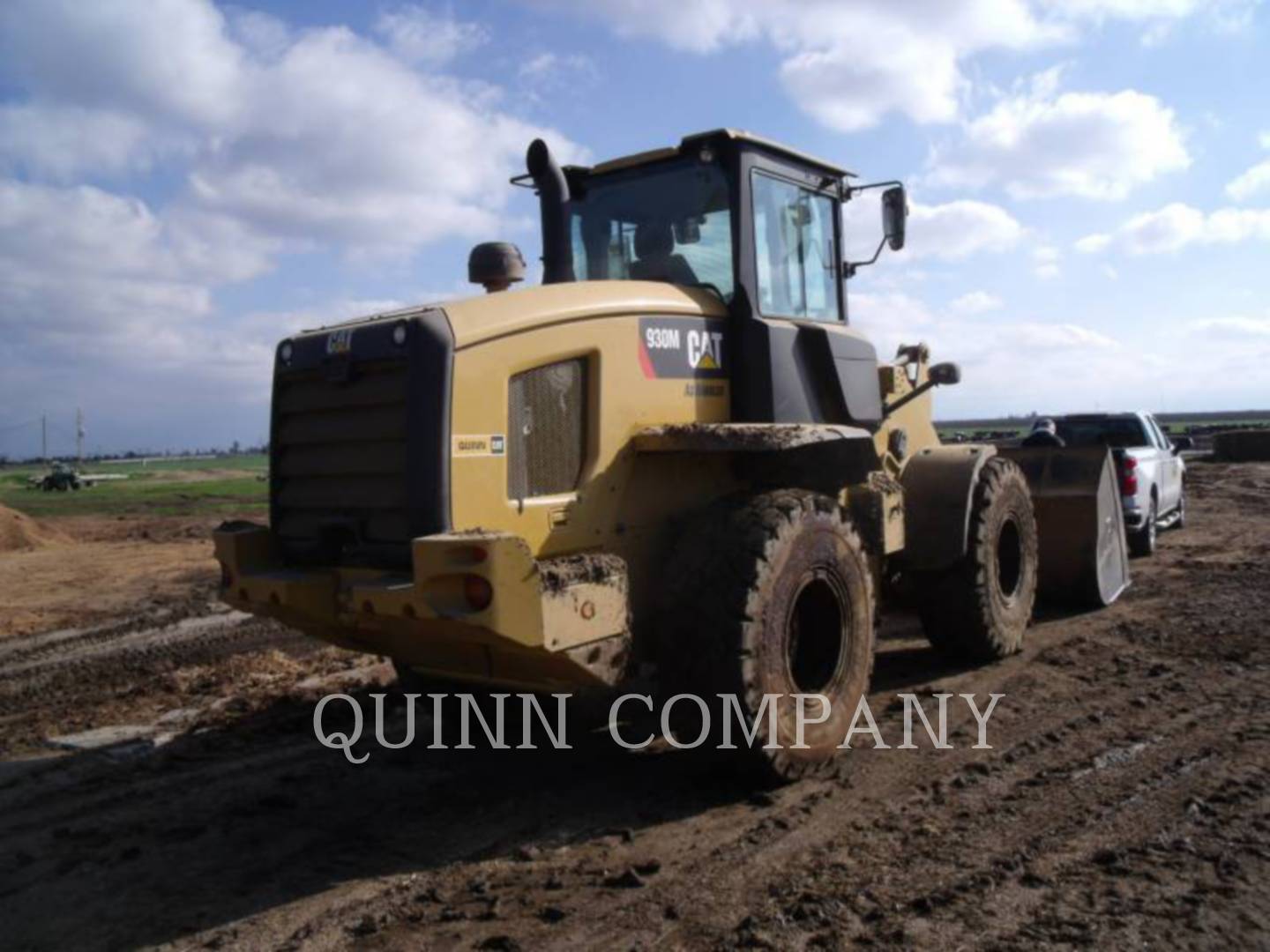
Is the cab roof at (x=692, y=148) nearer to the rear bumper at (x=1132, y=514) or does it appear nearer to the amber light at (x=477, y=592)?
the amber light at (x=477, y=592)

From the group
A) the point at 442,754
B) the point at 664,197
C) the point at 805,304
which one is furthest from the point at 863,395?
the point at 442,754

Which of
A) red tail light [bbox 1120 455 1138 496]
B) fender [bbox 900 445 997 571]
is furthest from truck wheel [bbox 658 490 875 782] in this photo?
red tail light [bbox 1120 455 1138 496]

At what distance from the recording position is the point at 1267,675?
6805mm

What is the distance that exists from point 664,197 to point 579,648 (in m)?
2.81

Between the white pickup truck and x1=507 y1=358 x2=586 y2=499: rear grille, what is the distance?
942cm

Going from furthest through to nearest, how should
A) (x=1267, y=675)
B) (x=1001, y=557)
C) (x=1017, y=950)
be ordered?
(x=1001, y=557), (x=1267, y=675), (x=1017, y=950)

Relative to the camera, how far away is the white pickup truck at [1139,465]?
40.7ft

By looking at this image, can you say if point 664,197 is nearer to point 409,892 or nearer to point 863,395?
point 863,395

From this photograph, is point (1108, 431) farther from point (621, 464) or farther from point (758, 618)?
point (621, 464)

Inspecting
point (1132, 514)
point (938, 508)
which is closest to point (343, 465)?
point (938, 508)

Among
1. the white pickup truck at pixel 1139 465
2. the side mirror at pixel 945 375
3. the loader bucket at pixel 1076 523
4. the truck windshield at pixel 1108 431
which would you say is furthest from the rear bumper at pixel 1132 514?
the side mirror at pixel 945 375

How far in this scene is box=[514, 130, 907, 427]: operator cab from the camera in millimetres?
5688

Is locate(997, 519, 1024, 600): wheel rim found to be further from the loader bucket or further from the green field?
the green field

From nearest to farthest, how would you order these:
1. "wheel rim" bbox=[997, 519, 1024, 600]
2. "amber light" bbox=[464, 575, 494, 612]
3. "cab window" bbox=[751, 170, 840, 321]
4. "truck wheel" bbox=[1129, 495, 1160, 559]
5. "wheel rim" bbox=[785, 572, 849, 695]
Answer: "amber light" bbox=[464, 575, 494, 612], "wheel rim" bbox=[785, 572, 849, 695], "cab window" bbox=[751, 170, 840, 321], "wheel rim" bbox=[997, 519, 1024, 600], "truck wheel" bbox=[1129, 495, 1160, 559]
